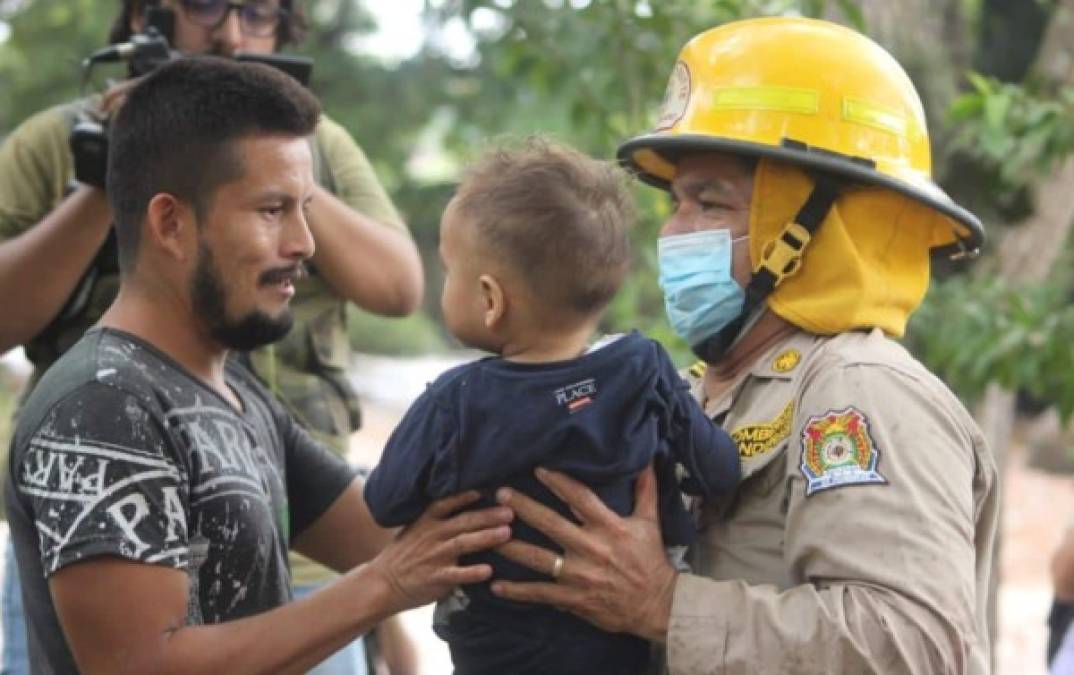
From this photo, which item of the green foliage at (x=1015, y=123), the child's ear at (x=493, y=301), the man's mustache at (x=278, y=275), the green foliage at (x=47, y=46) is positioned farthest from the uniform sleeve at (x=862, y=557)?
the green foliage at (x=47, y=46)

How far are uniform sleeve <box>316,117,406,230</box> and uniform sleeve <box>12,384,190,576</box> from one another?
1.48 m

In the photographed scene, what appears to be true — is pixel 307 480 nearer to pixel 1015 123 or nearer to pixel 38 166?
pixel 38 166

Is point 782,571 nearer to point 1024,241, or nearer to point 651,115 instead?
point 651,115

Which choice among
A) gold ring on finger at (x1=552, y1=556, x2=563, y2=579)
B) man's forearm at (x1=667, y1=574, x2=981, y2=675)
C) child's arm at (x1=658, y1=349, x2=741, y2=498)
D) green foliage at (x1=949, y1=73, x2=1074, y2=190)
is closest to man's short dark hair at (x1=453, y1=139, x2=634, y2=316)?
child's arm at (x1=658, y1=349, x2=741, y2=498)

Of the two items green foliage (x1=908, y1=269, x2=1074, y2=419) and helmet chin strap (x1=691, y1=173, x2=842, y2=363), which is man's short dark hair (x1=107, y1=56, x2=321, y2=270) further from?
green foliage (x1=908, y1=269, x2=1074, y2=419)

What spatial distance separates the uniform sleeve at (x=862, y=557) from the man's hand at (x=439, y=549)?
314 mm

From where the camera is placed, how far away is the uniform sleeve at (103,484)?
241 centimetres

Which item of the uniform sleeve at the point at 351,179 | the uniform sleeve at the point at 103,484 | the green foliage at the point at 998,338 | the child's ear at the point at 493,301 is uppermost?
the child's ear at the point at 493,301

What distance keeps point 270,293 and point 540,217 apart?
60cm

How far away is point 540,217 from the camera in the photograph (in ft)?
7.94

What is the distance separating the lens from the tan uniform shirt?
2.30m

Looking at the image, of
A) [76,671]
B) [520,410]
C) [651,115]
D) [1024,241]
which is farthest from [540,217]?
[1024,241]

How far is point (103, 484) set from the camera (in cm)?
244

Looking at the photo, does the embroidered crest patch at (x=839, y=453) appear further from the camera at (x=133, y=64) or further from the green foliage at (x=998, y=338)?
the green foliage at (x=998, y=338)
